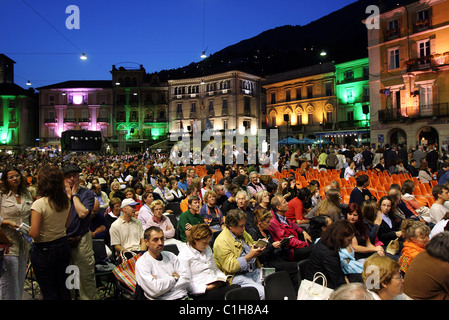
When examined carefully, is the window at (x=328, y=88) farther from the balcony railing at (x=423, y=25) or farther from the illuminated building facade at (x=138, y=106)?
the illuminated building facade at (x=138, y=106)

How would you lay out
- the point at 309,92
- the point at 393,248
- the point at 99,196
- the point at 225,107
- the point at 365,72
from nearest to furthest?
the point at 393,248
the point at 99,196
the point at 365,72
the point at 309,92
the point at 225,107

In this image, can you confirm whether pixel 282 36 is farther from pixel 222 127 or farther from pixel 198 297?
pixel 198 297

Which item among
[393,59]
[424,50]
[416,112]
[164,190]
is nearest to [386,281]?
[164,190]

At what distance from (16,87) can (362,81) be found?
5320 centimetres

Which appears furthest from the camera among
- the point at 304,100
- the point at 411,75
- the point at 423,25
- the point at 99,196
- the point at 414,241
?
the point at 304,100

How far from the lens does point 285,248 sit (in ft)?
16.4

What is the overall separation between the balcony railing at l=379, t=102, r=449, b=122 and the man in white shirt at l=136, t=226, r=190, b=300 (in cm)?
2625

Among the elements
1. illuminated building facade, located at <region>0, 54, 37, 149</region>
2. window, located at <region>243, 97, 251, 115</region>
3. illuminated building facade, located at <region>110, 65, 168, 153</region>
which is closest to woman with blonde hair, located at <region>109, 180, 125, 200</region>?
window, located at <region>243, 97, 251, 115</region>

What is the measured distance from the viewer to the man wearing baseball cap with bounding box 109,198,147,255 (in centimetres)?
500

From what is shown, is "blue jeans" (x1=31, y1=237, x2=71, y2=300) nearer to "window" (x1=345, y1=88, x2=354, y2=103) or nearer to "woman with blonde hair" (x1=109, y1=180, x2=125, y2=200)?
"woman with blonde hair" (x1=109, y1=180, x2=125, y2=200)

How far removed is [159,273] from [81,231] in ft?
3.52

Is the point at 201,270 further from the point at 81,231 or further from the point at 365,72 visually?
the point at 365,72

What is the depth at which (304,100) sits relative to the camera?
140ft
